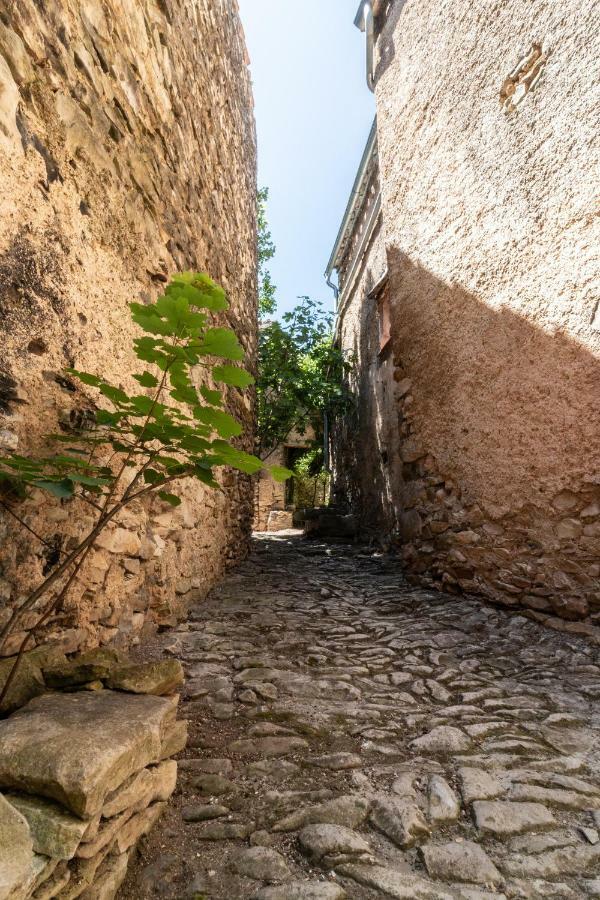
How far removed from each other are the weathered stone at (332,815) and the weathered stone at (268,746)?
283mm

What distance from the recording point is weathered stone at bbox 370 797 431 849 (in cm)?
114

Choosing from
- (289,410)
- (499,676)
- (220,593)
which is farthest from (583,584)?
(289,410)

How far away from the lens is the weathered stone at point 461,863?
1.03 m

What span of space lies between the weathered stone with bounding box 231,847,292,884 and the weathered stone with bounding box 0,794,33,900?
1.72 feet

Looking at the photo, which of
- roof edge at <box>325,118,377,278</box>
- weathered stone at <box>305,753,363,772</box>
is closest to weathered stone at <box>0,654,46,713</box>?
weathered stone at <box>305,753,363,772</box>

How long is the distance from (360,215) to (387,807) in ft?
28.1

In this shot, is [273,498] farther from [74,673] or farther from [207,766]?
[74,673]

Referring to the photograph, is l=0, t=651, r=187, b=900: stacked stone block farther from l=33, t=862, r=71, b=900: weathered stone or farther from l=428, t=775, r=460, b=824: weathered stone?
l=428, t=775, r=460, b=824: weathered stone

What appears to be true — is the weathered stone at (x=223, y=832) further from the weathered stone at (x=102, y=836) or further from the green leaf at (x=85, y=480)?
the green leaf at (x=85, y=480)

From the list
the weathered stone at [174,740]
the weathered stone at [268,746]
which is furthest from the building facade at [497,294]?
the weathered stone at [174,740]

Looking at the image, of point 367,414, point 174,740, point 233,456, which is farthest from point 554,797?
point 367,414

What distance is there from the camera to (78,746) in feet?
3.05

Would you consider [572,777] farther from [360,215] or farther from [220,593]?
[360,215]

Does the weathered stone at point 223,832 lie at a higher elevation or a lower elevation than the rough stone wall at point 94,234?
lower
